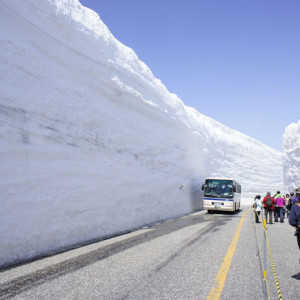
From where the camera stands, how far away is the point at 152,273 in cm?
532

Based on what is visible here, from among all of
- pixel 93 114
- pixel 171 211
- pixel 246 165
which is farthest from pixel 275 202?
pixel 246 165

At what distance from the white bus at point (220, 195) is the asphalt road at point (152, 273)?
12604mm

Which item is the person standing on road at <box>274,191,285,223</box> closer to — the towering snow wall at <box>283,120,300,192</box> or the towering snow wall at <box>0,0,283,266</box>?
the towering snow wall at <box>0,0,283,266</box>

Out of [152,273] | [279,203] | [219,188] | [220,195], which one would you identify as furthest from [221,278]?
[219,188]

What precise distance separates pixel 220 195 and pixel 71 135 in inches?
550

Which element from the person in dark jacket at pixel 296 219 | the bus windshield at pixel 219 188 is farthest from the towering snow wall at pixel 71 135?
the person in dark jacket at pixel 296 219

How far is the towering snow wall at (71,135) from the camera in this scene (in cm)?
744

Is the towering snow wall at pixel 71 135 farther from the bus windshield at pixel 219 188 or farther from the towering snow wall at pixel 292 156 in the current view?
the towering snow wall at pixel 292 156

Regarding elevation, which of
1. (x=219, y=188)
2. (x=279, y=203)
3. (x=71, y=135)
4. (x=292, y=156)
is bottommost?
(x=279, y=203)

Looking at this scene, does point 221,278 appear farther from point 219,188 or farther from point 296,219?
point 219,188

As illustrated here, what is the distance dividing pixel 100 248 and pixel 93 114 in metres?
5.45

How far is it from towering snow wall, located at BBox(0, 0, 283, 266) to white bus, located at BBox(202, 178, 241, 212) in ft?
9.26

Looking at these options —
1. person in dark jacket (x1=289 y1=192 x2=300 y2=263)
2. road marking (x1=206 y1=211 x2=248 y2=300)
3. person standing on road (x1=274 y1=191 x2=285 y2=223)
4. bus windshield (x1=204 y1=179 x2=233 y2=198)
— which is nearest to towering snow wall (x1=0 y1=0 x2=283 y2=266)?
bus windshield (x1=204 y1=179 x2=233 y2=198)

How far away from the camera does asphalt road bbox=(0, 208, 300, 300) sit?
432 cm
